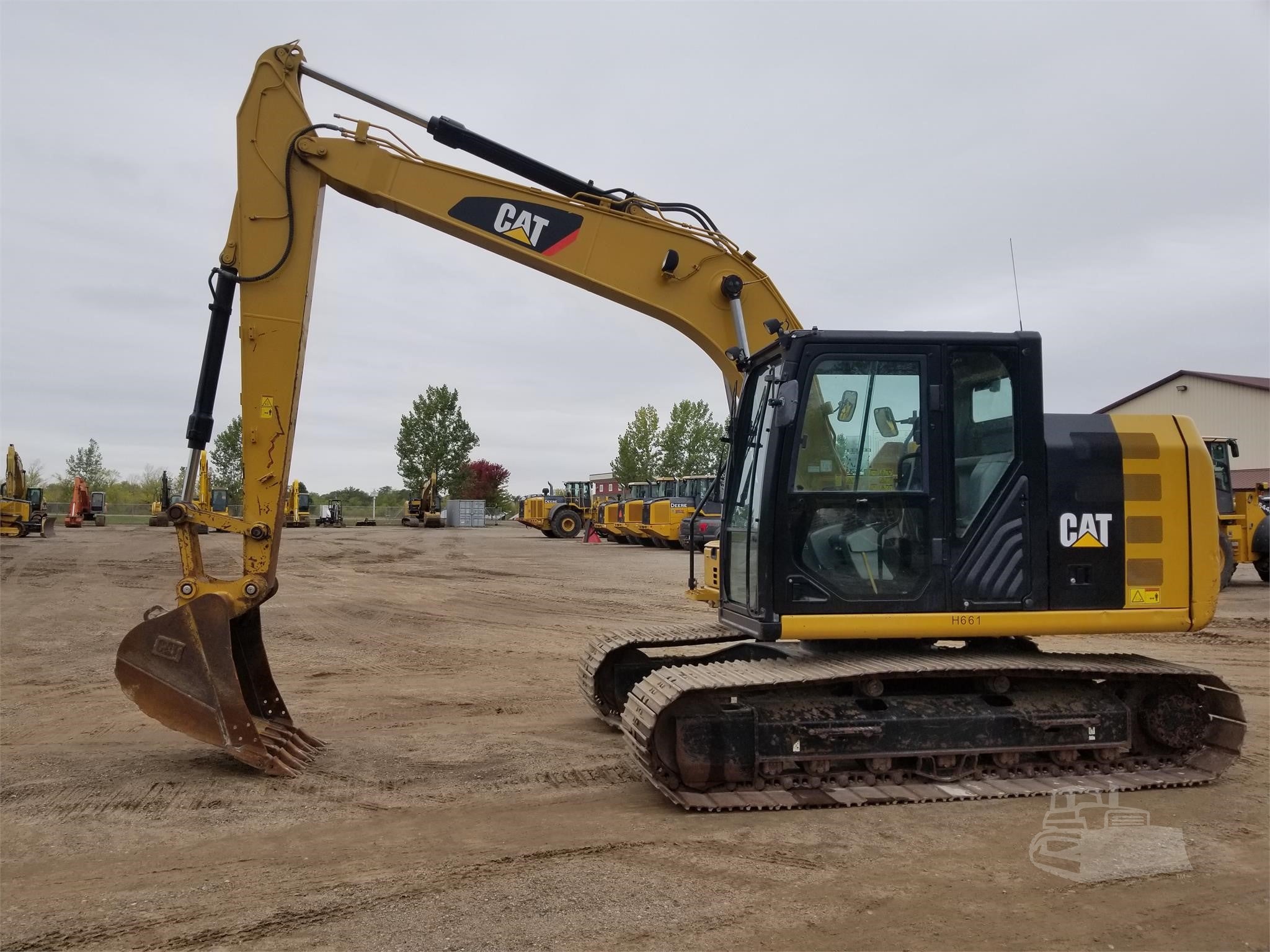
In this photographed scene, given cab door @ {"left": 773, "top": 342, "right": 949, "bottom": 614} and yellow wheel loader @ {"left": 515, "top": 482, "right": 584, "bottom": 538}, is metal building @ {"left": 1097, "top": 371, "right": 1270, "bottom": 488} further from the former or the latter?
cab door @ {"left": 773, "top": 342, "right": 949, "bottom": 614}

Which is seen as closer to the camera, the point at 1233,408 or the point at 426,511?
the point at 1233,408

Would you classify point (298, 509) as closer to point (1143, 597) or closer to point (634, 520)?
point (634, 520)

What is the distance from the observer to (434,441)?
81.4m

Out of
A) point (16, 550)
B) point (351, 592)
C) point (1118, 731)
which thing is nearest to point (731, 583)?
point (1118, 731)

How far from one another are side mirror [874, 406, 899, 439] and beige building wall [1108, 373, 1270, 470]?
38963mm

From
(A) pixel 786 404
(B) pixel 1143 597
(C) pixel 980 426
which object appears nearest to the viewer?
(A) pixel 786 404

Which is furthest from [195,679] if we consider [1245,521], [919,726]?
[1245,521]

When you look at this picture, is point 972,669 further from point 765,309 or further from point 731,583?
point 765,309

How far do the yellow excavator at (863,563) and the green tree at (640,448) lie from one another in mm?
68963

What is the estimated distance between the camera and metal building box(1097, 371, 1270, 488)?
40.7 meters

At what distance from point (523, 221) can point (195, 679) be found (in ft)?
12.2

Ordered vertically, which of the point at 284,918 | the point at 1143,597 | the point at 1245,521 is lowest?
the point at 284,918

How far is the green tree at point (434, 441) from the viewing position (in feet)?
267

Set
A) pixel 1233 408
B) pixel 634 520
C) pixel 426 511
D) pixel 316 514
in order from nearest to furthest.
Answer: pixel 634 520, pixel 1233 408, pixel 426 511, pixel 316 514
